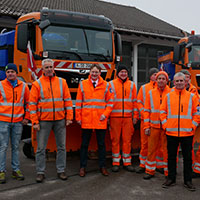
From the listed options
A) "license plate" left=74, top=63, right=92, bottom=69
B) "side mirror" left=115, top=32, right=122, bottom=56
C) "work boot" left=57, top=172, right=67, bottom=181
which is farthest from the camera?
"side mirror" left=115, top=32, right=122, bottom=56

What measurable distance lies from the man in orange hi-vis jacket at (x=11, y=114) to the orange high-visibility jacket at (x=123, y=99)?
1.48m

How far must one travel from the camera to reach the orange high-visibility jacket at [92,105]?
14.2ft

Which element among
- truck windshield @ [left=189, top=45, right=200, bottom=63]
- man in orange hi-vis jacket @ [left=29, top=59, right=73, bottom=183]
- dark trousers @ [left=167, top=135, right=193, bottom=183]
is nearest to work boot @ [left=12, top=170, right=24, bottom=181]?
man in orange hi-vis jacket @ [left=29, top=59, right=73, bottom=183]

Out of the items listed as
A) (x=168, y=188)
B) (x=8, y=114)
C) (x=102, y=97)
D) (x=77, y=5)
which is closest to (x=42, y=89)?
(x=8, y=114)

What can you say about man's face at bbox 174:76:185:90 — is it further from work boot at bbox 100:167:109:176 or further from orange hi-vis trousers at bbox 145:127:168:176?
work boot at bbox 100:167:109:176

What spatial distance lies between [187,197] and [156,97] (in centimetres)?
155

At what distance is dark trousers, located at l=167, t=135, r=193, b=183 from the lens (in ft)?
12.7

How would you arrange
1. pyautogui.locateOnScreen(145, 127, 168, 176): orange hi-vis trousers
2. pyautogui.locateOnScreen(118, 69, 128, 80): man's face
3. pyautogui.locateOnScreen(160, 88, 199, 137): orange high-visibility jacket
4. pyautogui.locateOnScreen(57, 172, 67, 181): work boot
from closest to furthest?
1. pyautogui.locateOnScreen(160, 88, 199, 137): orange high-visibility jacket
2. pyautogui.locateOnScreen(57, 172, 67, 181): work boot
3. pyautogui.locateOnScreen(145, 127, 168, 176): orange hi-vis trousers
4. pyautogui.locateOnScreen(118, 69, 128, 80): man's face

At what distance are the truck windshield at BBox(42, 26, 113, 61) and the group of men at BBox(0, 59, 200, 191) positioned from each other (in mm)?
1829

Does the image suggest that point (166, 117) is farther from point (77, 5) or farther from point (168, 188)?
point (77, 5)

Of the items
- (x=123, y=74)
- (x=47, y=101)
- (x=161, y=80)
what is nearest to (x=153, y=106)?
(x=161, y=80)

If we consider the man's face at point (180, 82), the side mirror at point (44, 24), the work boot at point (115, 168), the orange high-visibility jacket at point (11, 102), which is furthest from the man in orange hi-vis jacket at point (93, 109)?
the side mirror at point (44, 24)

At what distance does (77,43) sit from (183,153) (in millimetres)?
3550

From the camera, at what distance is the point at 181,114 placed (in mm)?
3846
